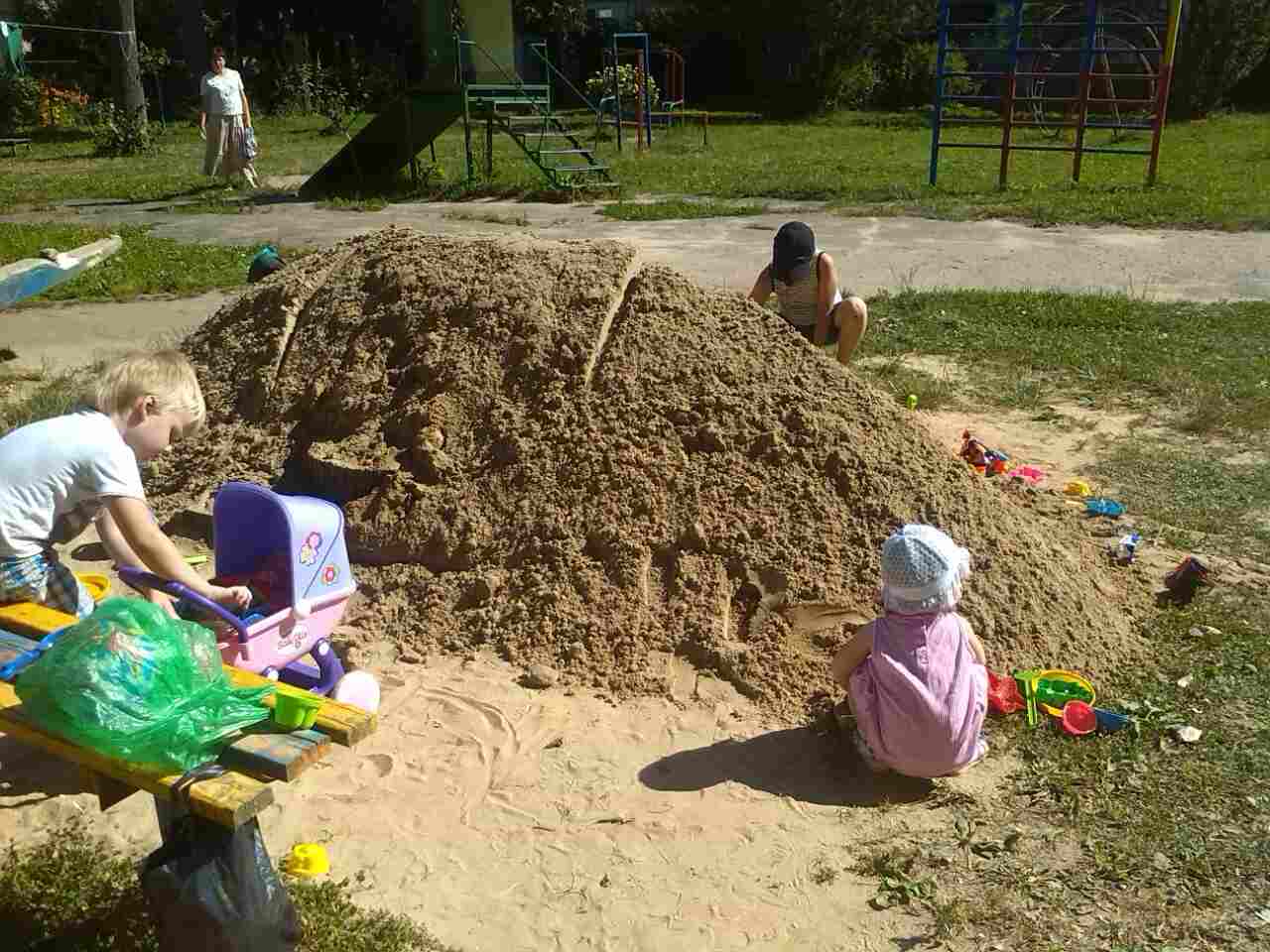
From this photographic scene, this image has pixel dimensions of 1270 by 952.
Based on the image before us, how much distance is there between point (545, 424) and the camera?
437 cm

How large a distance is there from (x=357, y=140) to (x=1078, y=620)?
13.8 meters

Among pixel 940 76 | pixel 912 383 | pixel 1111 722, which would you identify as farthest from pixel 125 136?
pixel 1111 722

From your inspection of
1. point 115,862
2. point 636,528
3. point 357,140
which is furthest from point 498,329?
point 357,140

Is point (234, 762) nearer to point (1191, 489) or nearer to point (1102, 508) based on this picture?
point (1102, 508)

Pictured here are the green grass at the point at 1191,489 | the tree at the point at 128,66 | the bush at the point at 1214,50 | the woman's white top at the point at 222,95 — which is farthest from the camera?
the bush at the point at 1214,50

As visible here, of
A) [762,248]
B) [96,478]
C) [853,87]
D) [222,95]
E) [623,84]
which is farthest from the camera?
[853,87]

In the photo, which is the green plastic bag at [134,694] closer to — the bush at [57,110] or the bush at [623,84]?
the bush at [623,84]

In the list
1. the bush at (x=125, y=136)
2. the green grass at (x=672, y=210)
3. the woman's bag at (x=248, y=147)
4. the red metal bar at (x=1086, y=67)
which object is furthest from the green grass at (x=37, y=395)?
the bush at (x=125, y=136)

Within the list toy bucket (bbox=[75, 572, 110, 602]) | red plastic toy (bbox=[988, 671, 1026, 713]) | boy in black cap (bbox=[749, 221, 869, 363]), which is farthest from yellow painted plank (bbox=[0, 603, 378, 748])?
boy in black cap (bbox=[749, 221, 869, 363])

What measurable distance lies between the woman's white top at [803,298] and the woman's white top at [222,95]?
11.6 meters

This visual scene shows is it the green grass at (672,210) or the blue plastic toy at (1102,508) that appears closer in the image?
the blue plastic toy at (1102,508)

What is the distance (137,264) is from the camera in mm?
10406

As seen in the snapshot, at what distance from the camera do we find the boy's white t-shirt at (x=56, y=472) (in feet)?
9.50

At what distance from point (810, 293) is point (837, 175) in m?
11.3
